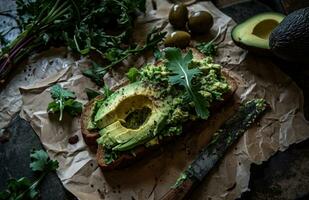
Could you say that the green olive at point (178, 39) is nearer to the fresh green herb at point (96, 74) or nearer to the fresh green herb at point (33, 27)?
the fresh green herb at point (96, 74)

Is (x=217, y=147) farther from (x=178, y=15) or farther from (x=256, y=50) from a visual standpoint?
(x=178, y=15)

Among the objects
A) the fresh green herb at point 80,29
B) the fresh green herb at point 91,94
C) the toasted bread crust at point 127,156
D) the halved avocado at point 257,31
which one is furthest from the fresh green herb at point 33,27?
the halved avocado at point 257,31

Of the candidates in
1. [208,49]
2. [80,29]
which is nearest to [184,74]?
[208,49]

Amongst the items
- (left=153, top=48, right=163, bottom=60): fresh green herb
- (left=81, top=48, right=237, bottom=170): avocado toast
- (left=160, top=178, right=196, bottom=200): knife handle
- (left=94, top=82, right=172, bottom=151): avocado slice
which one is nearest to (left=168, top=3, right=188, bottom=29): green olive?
(left=153, top=48, right=163, bottom=60): fresh green herb

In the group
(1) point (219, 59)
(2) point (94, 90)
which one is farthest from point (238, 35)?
(2) point (94, 90)

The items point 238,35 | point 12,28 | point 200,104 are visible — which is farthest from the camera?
point 12,28

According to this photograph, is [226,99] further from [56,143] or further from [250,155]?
[56,143]
